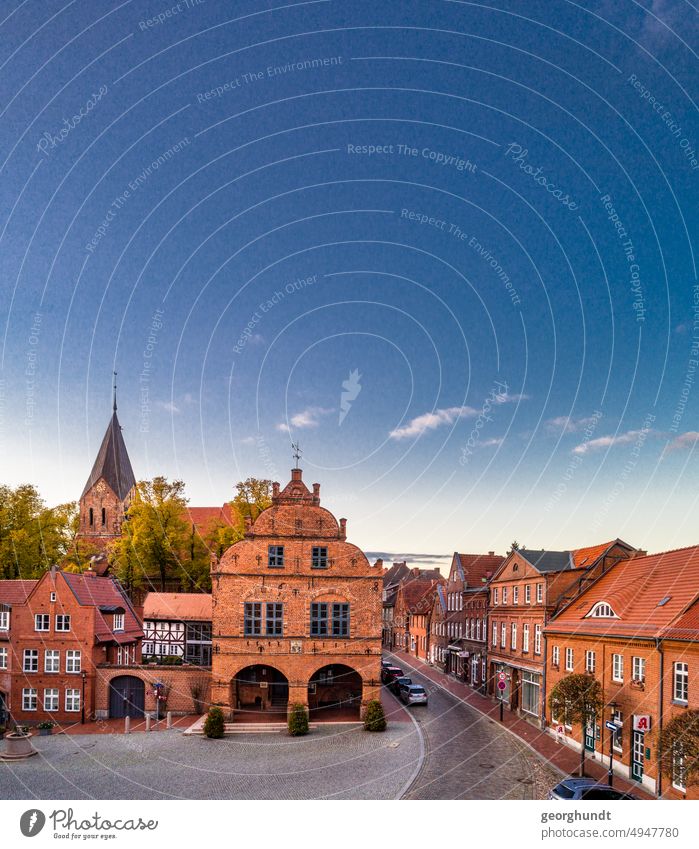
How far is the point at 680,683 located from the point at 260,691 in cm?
1891

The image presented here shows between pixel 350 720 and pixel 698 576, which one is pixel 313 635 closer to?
pixel 350 720

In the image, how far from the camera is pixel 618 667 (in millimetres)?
23297

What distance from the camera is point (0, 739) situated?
26859 mm

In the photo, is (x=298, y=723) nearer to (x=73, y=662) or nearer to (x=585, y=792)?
(x=73, y=662)

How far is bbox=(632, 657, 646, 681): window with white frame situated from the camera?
70.9ft

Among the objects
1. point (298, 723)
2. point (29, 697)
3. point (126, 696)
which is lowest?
point (126, 696)

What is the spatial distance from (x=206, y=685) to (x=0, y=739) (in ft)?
28.5

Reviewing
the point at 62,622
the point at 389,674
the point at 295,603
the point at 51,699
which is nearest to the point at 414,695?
the point at 389,674

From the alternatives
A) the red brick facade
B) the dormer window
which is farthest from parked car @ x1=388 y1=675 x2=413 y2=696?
the dormer window

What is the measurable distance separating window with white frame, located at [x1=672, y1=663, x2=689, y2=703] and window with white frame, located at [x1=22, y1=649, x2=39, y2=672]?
26190 mm

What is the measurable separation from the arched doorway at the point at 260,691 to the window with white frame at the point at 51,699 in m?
7.97
